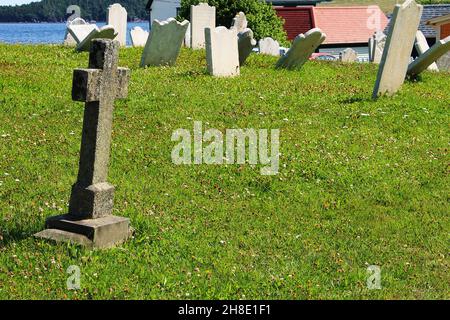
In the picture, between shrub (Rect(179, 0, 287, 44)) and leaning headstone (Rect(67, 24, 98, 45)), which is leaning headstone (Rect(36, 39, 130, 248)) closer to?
leaning headstone (Rect(67, 24, 98, 45))

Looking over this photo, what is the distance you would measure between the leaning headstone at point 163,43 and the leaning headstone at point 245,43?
1.23 meters

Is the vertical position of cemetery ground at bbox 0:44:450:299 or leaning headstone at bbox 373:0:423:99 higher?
leaning headstone at bbox 373:0:423:99

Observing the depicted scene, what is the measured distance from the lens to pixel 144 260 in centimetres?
709

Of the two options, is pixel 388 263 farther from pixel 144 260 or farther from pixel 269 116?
pixel 269 116

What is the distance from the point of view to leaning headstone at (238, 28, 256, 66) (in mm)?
17938

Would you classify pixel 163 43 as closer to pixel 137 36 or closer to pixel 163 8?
pixel 137 36

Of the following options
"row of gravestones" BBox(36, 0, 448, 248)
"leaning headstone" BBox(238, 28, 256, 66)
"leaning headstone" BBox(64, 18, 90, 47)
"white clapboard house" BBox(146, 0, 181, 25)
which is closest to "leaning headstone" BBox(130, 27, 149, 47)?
"leaning headstone" BBox(64, 18, 90, 47)

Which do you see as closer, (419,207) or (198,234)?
(198,234)

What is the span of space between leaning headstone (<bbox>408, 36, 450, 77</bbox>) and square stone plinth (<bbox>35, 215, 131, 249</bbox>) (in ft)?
35.4

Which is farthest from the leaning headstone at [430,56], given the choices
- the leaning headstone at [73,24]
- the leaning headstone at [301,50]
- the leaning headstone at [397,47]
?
the leaning headstone at [73,24]

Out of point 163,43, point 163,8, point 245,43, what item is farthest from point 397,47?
point 163,8

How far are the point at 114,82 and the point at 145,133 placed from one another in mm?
4252

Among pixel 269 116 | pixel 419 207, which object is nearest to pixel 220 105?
pixel 269 116
